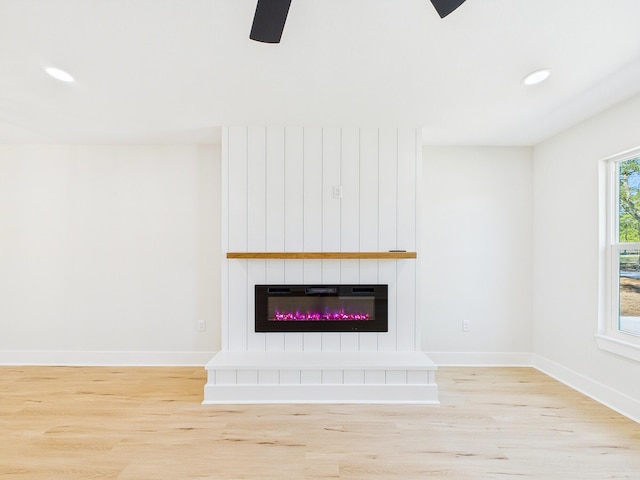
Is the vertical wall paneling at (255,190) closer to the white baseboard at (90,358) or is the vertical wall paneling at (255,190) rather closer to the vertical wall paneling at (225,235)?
the vertical wall paneling at (225,235)

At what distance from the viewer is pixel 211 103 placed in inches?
107

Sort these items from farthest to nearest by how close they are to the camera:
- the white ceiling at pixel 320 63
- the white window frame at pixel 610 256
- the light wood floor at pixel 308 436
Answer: the white window frame at pixel 610 256 → the light wood floor at pixel 308 436 → the white ceiling at pixel 320 63

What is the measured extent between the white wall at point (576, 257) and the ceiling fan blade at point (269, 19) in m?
2.61

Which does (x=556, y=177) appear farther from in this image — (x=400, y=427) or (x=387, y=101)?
(x=400, y=427)

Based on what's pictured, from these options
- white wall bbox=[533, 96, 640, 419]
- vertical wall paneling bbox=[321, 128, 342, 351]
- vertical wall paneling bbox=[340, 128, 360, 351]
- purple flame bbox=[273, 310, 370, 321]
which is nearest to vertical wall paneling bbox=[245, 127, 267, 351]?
purple flame bbox=[273, 310, 370, 321]

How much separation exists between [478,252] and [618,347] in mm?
1429

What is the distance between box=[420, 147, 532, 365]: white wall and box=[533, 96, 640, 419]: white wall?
16 centimetres

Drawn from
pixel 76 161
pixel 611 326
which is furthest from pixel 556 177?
pixel 76 161

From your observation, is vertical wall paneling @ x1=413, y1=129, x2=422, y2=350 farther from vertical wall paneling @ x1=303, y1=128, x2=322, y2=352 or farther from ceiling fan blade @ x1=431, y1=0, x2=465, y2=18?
ceiling fan blade @ x1=431, y1=0, x2=465, y2=18

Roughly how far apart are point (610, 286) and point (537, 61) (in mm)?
1945

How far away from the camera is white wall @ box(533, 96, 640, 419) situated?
271cm

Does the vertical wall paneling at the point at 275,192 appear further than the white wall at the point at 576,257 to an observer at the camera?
Yes

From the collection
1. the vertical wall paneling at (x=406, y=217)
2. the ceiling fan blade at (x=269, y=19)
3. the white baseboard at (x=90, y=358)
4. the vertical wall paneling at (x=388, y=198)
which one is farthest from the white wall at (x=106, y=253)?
the ceiling fan blade at (x=269, y=19)

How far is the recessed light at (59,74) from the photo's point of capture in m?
2.20
